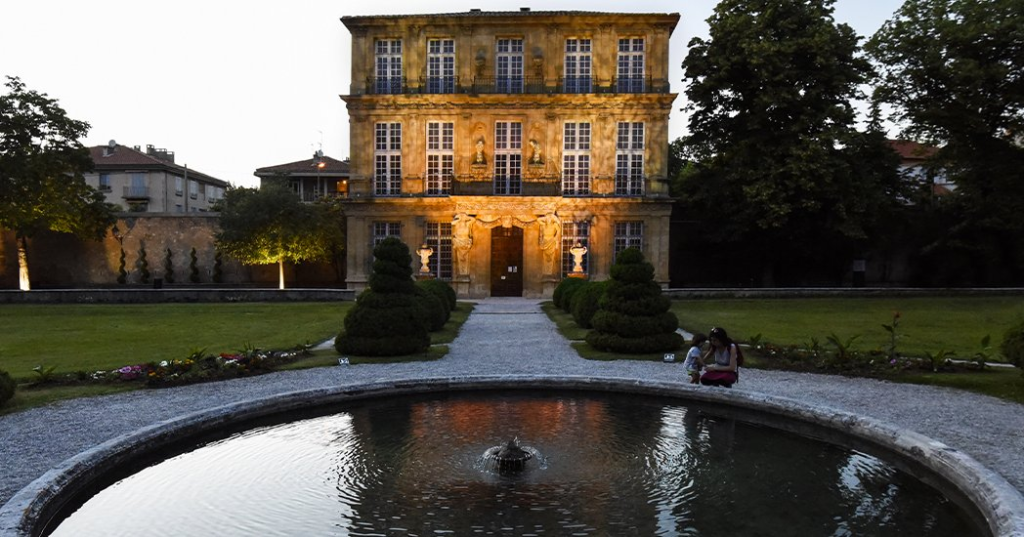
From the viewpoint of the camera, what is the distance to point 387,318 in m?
15.3

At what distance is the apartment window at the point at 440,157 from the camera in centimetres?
3572

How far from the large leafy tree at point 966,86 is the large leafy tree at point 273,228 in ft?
97.1

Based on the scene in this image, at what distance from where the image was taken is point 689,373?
1150 cm

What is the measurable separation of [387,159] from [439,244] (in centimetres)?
550

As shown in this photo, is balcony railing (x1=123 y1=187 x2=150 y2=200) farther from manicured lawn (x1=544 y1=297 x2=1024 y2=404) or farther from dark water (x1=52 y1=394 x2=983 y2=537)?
dark water (x1=52 y1=394 x2=983 y2=537)

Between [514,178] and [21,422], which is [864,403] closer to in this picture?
[21,422]

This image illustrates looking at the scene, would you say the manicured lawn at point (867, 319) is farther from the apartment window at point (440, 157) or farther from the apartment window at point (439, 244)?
the apartment window at point (440, 157)

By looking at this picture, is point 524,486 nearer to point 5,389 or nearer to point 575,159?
point 5,389

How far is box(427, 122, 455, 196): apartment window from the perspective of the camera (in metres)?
35.7

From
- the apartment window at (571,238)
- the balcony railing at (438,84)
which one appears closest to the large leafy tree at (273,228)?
the balcony railing at (438,84)

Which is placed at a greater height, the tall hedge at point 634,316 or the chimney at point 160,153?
the chimney at point 160,153

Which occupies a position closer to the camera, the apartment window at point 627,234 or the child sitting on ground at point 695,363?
the child sitting on ground at point 695,363

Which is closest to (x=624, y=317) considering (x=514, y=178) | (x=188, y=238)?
(x=514, y=178)

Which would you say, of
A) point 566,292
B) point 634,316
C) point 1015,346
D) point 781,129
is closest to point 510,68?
point 781,129
